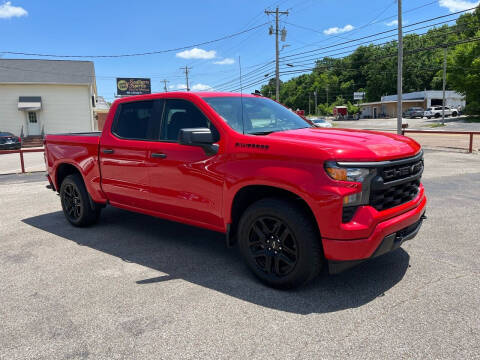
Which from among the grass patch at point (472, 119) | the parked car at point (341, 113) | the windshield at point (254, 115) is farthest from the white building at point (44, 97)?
the parked car at point (341, 113)

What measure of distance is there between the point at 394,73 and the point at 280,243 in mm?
117815

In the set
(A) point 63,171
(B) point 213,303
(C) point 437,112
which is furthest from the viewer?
(C) point 437,112

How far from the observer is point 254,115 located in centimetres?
433

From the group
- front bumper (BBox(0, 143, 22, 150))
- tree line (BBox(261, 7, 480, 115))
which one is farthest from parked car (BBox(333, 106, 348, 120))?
front bumper (BBox(0, 143, 22, 150))

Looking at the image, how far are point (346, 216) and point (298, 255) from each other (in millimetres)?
552

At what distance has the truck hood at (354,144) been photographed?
3.16 meters

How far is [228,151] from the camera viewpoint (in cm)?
376

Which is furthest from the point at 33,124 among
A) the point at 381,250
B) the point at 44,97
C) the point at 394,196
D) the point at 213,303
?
the point at 381,250

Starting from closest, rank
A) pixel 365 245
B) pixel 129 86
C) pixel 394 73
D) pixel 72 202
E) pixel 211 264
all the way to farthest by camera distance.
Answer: pixel 365 245 → pixel 211 264 → pixel 72 202 → pixel 129 86 → pixel 394 73

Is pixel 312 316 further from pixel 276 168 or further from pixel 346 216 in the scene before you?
pixel 276 168

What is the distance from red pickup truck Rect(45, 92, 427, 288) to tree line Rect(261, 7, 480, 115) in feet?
143

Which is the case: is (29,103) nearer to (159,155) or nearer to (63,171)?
(63,171)

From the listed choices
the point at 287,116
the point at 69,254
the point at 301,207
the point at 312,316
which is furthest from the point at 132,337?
the point at 287,116

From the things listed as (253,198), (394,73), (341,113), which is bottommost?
(253,198)
